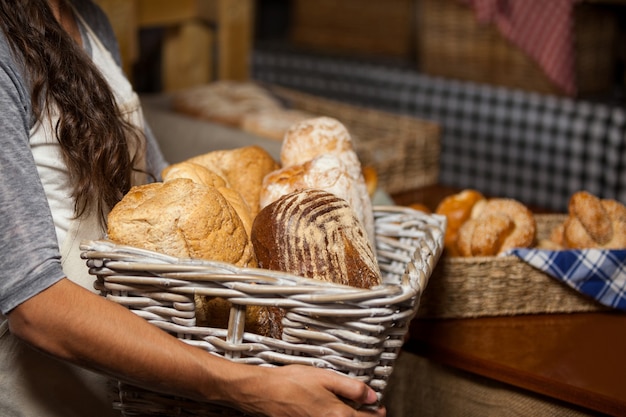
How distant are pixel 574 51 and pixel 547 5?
19 centimetres

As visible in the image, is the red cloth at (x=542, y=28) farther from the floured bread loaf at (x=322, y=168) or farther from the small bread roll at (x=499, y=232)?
the floured bread loaf at (x=322, y=168)

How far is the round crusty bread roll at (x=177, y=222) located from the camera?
998 millimetres

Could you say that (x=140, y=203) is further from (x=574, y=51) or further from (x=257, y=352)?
(x=574, y=51)

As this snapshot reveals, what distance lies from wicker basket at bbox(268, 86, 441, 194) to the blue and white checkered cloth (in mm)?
902

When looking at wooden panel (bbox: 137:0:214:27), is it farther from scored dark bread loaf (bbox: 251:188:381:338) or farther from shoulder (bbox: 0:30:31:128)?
scored dark bread loaf (bbox: 251:188:381:338)

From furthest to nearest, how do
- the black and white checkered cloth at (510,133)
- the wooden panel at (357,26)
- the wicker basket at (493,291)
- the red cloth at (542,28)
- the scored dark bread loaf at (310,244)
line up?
1. the wooden panel at (357,26)
2. the red cloth at (542,28)
3. the black and white checkered cloth at (510,133)
4. the wicker basket at (493,291)
5. the scored dark bread loaf at (310,244)

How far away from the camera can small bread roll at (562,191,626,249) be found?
A: 150 cm

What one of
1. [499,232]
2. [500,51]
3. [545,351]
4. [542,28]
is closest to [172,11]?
[500,51]

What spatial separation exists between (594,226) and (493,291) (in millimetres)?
244

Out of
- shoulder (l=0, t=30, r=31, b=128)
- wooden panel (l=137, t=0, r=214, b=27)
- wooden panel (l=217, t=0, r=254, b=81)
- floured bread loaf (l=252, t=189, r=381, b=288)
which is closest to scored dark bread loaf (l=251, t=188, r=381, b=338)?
floured bread loaf (l=252, t=189, r=381, b=288)

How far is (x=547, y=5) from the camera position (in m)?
2.71

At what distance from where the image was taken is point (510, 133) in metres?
2.81

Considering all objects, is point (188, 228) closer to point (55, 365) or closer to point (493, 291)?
point (55, 365)

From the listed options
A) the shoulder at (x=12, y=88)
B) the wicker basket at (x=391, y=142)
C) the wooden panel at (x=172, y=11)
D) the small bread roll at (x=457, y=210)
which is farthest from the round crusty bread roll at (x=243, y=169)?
the wooden panel at (x=172, y=11)
